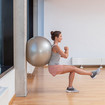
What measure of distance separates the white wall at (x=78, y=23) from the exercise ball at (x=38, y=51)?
14.4ft

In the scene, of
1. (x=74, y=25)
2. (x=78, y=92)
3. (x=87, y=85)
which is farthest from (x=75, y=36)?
(x=78, y=92)

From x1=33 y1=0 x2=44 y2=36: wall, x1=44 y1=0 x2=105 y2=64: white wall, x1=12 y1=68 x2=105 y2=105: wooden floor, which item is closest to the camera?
x1=12 y1=68 x2=105 y2=105: wooden floor

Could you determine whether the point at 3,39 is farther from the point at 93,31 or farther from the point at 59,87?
the point at 93,31

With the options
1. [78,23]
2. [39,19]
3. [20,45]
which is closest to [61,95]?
[20,45]

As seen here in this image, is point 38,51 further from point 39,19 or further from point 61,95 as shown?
point 39,19

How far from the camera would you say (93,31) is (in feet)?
26.7

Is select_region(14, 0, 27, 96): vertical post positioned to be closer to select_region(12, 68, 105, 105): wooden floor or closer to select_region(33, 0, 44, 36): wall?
select_region(12, 68, 105, 105): wooden floor

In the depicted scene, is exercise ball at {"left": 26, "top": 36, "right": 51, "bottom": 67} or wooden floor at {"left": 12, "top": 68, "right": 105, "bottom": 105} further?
exercise ball at {"left": 26, "top": 36, "right": 51, "bottom": 67}

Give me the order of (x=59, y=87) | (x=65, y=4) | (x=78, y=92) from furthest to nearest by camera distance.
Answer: (x=65, y=4), (x=59, y=87), (x=78, y=92)

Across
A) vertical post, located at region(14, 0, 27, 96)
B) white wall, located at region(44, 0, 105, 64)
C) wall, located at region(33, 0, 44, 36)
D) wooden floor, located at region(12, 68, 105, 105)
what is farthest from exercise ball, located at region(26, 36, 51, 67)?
wall, located at region(33, 0, 44, 36)

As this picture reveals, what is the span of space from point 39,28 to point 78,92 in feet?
15.6

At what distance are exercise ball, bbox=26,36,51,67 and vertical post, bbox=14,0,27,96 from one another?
0.10 metres

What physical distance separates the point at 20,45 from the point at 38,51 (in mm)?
327

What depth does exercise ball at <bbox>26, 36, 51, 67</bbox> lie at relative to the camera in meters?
3.55
